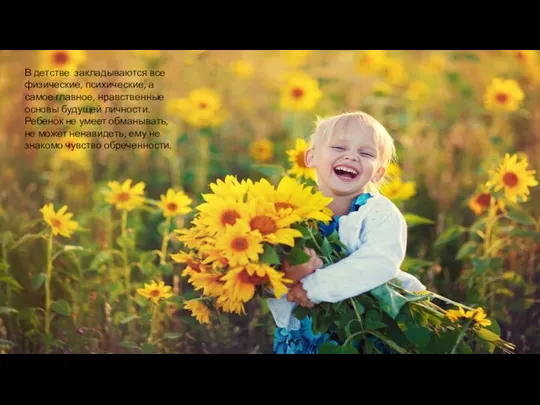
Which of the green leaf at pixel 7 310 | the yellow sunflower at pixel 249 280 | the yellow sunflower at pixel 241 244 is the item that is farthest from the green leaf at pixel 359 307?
the green leaf at pixel 7 310

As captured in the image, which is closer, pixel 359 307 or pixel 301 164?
pixel 359 307

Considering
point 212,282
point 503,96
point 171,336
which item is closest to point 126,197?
point 171,336

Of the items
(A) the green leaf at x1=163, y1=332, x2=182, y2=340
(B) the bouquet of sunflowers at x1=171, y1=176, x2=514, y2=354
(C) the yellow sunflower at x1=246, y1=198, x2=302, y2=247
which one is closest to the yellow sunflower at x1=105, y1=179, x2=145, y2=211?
(A) the green leaf at x1=163, y1=332, x2=182, y2=340

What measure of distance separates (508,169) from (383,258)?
801 mm

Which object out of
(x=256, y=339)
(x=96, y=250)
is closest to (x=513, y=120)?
(x=256, y=339)

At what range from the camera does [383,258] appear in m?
2.43

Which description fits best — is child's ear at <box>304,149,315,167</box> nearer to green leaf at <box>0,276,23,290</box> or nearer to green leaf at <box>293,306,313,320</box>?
green leaf at <box>293,306,313,320</box>

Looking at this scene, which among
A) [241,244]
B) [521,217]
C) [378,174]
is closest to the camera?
[241,244]

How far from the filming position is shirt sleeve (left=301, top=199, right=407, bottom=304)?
2.39m

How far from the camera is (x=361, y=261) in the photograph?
95.0 inches

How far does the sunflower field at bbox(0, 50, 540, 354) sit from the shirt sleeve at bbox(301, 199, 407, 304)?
105mm

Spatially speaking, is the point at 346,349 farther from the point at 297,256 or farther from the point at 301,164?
the point at 301,164

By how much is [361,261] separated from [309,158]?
1.33ft

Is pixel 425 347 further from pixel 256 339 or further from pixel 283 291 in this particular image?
pixel 256 339
